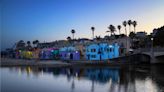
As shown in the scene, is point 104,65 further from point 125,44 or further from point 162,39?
point 162,39

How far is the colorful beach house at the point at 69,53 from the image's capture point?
94350 millimetres

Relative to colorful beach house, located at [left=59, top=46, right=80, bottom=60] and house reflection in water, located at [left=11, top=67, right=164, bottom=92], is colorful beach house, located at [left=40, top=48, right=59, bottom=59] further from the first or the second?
house reflection in water, located at [left=11, top=67, right=164, bottom=92]

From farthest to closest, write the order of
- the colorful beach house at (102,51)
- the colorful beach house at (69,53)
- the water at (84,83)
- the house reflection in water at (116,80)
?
the colorful beach house at (69,53)
the colorful beach house at (102,51)
the house reflection in water at (116,80)
the water at (84,83)

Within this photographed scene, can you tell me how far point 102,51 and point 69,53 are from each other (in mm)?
17609

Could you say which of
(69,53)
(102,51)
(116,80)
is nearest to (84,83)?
(116,80)

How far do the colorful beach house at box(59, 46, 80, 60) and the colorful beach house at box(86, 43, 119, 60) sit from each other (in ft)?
18.5

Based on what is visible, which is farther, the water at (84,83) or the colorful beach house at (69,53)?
the colorful beach house at (69,53)

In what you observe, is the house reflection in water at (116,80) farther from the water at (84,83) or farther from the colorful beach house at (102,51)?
the colorful beach house at (102,51)

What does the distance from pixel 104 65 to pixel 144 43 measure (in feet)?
95.4

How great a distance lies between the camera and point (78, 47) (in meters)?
95.6

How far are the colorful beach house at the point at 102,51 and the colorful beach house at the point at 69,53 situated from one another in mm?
5625

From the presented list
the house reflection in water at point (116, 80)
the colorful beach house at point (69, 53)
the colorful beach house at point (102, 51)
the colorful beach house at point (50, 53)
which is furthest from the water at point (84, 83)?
the colorful beach house at point (50, 53)

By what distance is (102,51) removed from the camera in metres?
83.9

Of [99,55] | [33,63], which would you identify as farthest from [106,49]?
[33,63]
